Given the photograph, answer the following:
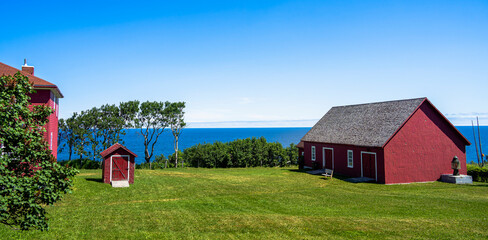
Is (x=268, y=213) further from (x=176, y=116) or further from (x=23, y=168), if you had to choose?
(x=176, y=116)

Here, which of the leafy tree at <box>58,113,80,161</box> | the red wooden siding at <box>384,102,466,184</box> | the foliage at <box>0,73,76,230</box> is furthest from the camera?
the leafy tree at <box>58,113,80,161</box>

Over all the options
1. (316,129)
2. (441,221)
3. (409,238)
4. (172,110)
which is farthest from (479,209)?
(172,110)

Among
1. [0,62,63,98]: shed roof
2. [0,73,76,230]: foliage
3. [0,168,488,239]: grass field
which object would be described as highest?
[0,62,63,98]: shed roof

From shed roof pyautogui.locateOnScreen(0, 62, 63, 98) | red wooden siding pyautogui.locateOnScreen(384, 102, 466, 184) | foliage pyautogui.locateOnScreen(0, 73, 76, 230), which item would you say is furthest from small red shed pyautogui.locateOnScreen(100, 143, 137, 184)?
red wooden siding pyautogui.locateOnScreen(384, 102, 466, 184)

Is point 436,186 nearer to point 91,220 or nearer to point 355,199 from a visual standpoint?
point 355,199

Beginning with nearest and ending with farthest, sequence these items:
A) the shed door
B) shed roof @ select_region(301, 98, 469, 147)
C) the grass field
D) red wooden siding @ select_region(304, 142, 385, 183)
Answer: the grass field < the shed door < red wooden siding @ select_region(304, 142, 385, 183) < shed roof @ select_region(301, 98, 469, 147)

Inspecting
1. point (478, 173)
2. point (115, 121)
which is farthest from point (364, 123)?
point (115, 121)

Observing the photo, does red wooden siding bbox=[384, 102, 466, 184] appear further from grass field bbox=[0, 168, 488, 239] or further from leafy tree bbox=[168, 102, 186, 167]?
leafy tree bbox=[168, 102, 186, 167]

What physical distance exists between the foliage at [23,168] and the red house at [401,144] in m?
23.6

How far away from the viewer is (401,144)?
25422 millimetres

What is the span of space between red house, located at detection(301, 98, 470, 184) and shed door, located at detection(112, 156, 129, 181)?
2011cm

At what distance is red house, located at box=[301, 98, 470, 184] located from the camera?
25188 millimetres

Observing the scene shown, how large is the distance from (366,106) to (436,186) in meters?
11.4

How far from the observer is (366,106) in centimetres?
3253
